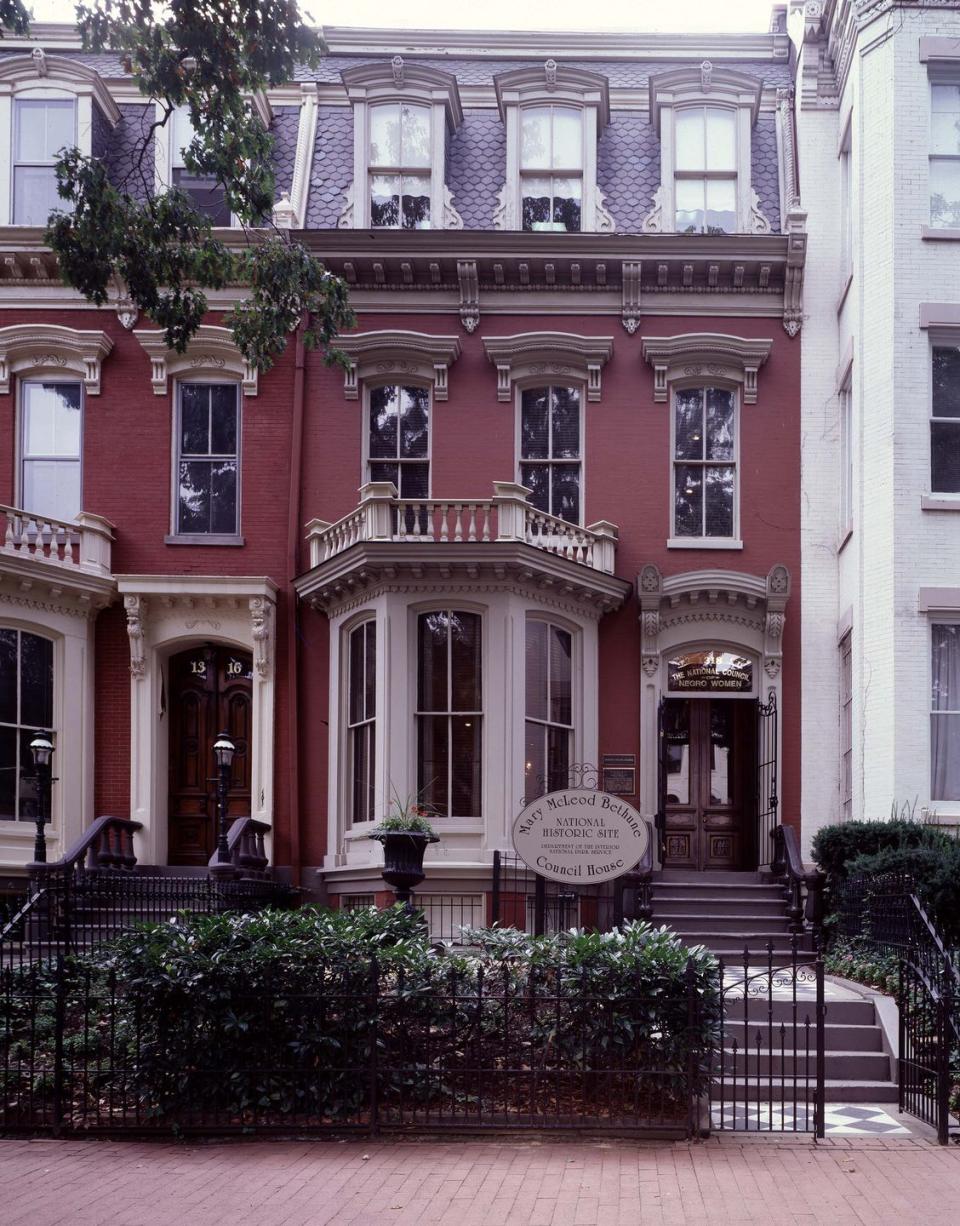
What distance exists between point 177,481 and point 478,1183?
1262 centimetres

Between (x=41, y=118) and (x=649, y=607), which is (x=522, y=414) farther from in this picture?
(x=41, y=118)

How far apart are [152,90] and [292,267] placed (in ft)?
5.88

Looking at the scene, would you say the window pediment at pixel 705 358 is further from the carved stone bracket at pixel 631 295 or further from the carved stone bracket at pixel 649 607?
the carved stone bracket at pixel 649 607

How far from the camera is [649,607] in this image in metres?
18.5

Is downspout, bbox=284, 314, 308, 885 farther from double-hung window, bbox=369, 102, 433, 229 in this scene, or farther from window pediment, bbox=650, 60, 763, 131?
window pediment, bbox=650, 60, 763, 131

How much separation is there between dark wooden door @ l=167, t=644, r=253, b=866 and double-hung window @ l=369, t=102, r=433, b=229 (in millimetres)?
6203

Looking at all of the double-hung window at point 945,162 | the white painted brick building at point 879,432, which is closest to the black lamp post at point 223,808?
the white painted brick building at point 879,432

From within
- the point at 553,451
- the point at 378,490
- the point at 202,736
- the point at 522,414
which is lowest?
the point at 202,736

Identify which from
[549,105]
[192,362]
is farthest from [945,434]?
[192,362]

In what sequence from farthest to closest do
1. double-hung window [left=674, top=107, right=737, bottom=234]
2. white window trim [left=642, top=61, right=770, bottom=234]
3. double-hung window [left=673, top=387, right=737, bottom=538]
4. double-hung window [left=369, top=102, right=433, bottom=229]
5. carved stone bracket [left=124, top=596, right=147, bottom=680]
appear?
double-hung window [left=369, top=102, right=433, bottom=229] → double-hung window [left=674, top=107, right=737, bottom=234] → white window trim [left=642, top=61, right=770, bottom=234] → double-hung window [left=673, top=387, right=737, bottom=538] → carved stone bracket [left=124, top=596, right=147, bottom=680]

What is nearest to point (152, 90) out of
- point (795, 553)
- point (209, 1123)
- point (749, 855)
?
point (209, 1123)

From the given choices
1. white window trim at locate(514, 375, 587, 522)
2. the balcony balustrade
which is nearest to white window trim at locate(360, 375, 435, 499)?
the balcony balustrade

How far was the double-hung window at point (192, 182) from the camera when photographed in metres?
19.5

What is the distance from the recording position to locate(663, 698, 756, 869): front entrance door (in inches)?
739
